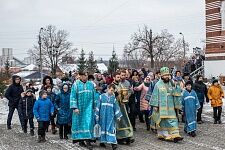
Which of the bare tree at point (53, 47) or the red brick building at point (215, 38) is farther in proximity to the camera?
the bare tree at point (53, 47)

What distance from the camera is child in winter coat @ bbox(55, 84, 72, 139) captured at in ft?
38.9

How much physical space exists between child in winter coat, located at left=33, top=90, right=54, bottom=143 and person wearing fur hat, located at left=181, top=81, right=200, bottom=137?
3724 millimetres

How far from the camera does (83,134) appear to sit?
10453 millimetres

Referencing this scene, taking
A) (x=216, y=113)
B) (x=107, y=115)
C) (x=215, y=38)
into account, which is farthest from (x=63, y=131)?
(x=215, y=38)

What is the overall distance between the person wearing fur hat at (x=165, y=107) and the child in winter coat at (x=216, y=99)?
321cm

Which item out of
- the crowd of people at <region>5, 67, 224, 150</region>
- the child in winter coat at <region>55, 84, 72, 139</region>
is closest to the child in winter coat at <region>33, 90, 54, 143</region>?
the crowd of people at <region>5, 67, 224, 150</region>

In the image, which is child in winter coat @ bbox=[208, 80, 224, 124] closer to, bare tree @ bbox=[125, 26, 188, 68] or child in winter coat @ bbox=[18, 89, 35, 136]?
child in winter coat @ bbox=[18, 89, 35, 136]

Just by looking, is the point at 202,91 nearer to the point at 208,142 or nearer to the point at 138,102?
the point at 138,102

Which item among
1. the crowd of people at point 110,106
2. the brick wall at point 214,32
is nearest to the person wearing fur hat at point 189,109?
the crowd of people at point 110,106

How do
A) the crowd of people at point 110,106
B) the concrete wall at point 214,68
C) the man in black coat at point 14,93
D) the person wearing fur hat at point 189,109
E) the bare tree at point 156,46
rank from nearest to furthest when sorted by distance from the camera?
the crowd of people at point 110,106
the person wearing fur hat at point 189,109
the man in black coat at point 14,93
the concrete wall at point 214,68
the bare tree at point 156,46

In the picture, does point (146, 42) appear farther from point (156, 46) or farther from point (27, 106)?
point (27, 106)

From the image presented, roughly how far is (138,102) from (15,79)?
13.1 feet

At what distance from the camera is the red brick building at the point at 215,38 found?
3131 cm

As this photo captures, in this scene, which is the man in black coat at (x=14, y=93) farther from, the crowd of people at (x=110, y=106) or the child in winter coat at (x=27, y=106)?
the child in winter coat at (x=27, y=106)
